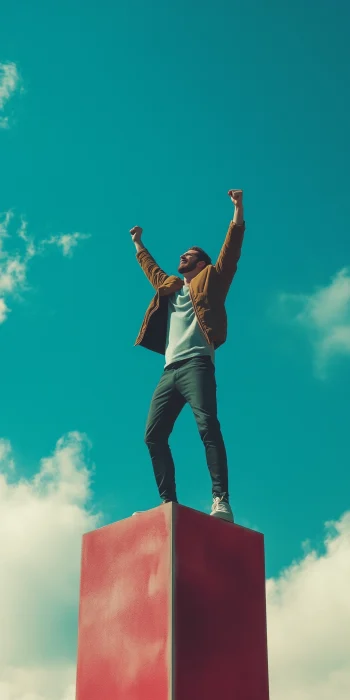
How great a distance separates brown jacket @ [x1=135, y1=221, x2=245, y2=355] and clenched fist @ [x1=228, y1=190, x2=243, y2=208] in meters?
0.18

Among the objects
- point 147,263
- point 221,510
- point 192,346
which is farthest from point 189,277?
point 221,510

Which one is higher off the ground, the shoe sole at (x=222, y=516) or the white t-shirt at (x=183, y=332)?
the white t-shirt at (x=183, y=332)

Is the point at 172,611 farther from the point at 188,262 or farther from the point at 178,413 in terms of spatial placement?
Answer: the point at 188,262

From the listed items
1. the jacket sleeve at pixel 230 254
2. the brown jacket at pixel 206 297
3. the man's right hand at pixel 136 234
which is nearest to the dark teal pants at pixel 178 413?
the brown jacket at pixel 206 297

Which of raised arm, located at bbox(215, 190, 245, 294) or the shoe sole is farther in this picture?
raised arm, located at bbox(215, 190, 245, 294)

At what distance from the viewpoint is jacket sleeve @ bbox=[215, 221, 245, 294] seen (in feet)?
24.6

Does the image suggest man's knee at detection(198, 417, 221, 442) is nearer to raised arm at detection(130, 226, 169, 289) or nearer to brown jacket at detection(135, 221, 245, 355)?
brown jacket at detection(135, 221, 245, 355)

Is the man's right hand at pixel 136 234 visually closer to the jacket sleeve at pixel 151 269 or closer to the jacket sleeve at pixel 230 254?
the jacket sleeve at pixel 151 269

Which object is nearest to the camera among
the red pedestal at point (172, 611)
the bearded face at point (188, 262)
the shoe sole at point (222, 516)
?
the red pedestal at point (172, 611)

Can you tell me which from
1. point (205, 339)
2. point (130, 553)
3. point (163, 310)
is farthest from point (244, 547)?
point (163, 310)

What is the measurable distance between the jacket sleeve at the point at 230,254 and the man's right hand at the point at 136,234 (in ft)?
3.74

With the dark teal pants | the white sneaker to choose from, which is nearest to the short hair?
the dark teal pants

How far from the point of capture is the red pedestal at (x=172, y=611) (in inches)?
238

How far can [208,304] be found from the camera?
7.51 meters
